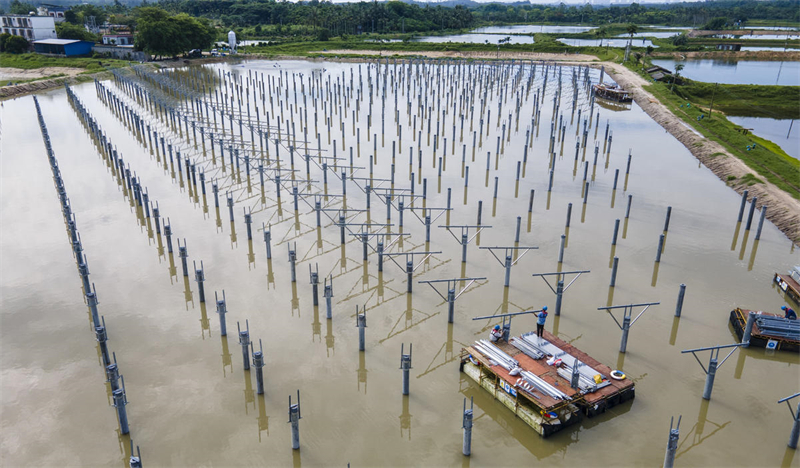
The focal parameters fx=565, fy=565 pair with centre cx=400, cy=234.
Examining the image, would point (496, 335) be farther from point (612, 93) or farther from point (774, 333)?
point (612, 93)

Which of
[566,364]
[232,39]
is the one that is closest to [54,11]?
[232,39]

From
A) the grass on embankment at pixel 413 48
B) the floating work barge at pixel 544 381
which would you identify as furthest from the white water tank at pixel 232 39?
the floating work barge at pixel 544 381

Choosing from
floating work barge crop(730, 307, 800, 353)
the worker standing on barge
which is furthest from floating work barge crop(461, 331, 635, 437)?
floating work barge crop(730, 307, 800, 353)

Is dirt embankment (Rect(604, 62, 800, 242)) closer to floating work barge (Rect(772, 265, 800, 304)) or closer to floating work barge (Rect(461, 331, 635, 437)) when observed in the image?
floating work barge (Rect(772, 265, 800, 304))

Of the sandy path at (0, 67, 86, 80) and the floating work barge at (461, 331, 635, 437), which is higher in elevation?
the sandy path at (0, 67, 86, 80)

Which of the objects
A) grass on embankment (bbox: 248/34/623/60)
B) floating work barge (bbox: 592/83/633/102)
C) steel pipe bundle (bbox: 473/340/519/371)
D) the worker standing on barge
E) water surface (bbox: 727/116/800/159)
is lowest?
steel pipe bundle (bbox: 473/340/519/371)

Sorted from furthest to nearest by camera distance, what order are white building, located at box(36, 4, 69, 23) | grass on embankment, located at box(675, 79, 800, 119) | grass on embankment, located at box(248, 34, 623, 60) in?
white building, located at box(36, 4, 69, 23) < grass on embankment, located at box(248, 34, 623, 60) < grass on embankment, located at box(675, 79, 800, 119)

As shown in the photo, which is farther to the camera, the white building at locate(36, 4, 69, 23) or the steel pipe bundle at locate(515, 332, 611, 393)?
the white building at locate(36, 4, 69, 23)
